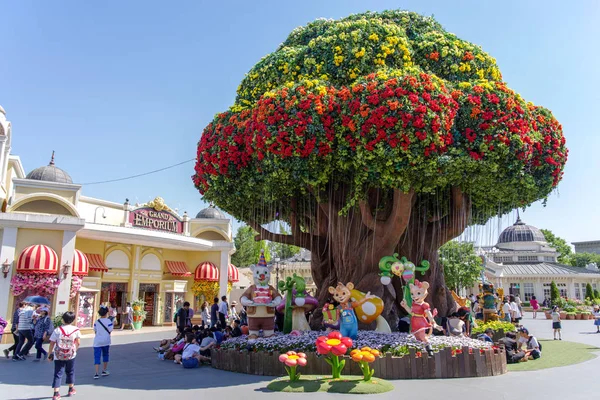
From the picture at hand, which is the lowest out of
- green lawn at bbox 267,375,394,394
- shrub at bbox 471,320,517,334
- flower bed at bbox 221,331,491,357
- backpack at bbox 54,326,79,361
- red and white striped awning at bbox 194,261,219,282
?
green lawn at bbox 267,375,394,394

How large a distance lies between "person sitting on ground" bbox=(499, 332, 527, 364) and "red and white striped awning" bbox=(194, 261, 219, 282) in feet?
56.8

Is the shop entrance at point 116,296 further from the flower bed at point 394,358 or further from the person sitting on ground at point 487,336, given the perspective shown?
the person sitting on ground at point 487,336

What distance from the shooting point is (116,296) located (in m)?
23.1

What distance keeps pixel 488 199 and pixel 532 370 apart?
490 centimetres

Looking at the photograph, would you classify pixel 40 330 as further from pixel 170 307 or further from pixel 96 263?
pixel 170 307

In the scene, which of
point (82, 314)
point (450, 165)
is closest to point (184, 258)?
point (82, 314)

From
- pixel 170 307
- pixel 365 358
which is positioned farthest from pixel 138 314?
pixel 365 358

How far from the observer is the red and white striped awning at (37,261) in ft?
Result: 54.2

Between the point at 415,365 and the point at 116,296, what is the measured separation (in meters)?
18.3

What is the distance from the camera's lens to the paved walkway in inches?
302

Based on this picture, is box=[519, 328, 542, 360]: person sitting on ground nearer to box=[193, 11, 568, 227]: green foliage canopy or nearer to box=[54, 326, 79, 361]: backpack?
box=[193, 11, 568, 227]: green foliage canopy

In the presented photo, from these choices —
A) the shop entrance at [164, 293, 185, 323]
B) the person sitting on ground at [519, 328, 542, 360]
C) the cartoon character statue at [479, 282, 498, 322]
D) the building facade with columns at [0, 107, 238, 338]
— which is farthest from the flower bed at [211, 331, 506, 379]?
the shop entrance at [164, 293, 185, 323]

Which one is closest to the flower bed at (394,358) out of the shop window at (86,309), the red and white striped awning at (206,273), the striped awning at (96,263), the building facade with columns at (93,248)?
the building facade with columns at (93,248)

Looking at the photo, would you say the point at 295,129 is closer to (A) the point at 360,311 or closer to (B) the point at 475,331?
(A) the point at 360,311
